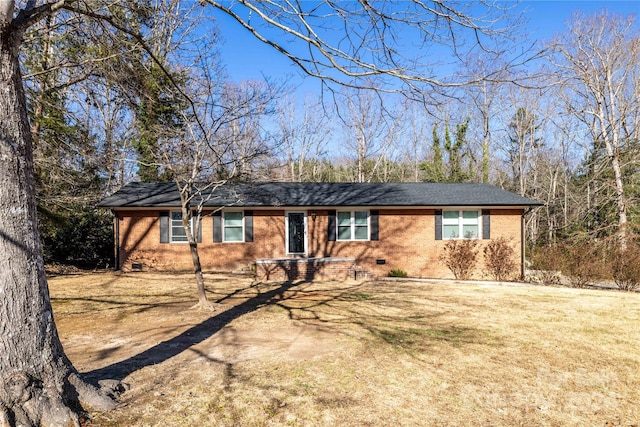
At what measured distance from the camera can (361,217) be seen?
14641 mm

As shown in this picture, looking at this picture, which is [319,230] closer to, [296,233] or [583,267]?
[296,233]

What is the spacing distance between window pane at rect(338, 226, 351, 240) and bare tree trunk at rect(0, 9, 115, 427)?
1178cm

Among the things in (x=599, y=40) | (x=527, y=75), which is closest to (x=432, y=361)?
(x=527, y=75)

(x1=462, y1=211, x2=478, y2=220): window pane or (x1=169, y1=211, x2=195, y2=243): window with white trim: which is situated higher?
(x1=462, y1=211, x2=478, y2=220): window pane

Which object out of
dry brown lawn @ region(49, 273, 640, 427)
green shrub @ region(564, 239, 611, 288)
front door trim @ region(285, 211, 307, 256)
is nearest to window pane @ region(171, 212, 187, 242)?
front door trim @ region(285, 211, 307, 256)

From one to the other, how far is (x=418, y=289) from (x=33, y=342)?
902 cm

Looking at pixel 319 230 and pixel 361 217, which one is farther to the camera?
pixel 361 217

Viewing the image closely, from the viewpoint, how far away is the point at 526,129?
2556cm

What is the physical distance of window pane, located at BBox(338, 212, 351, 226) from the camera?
14617mm

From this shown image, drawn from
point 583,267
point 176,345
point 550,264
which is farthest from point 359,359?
point 550,264

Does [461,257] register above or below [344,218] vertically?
below

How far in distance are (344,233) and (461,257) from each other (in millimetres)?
4505

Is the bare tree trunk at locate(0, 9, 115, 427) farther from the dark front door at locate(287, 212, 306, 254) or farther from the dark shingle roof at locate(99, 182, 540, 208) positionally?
the dark front door at locate(287, 212, 306, 254)

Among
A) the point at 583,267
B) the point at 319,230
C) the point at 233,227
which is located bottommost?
the point at 583,267
